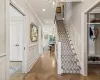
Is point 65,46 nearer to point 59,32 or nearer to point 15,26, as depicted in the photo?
point 59,32

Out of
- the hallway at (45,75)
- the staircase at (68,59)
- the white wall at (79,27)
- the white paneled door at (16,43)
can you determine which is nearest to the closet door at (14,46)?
the white paneled door at (16,43)

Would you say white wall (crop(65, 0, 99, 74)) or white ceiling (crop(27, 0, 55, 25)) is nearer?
white wall (crop(65, 0, 99, 74))

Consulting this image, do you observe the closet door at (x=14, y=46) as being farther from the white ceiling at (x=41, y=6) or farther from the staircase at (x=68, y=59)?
the staircase at (x=68, y=59)

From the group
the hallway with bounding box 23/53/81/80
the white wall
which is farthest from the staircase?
the hallway with bounding box 23/53/81/80

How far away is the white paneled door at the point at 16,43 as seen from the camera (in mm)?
7043

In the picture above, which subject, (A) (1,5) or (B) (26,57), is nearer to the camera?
(A) (1,5)

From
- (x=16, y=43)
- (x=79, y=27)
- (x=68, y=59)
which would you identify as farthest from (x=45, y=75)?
(x=16, y=43)

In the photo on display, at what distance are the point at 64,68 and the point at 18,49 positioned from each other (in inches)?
137

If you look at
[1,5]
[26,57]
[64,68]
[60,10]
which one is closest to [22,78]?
[26,57]

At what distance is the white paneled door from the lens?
23.1ft

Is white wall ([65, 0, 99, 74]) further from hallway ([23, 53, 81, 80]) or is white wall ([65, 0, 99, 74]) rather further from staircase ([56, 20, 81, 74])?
hallway ([23, 53, 81, 80])

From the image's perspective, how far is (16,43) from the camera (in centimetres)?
707

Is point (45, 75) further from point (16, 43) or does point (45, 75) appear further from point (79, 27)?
point (16, 43)

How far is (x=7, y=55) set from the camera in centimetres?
258
